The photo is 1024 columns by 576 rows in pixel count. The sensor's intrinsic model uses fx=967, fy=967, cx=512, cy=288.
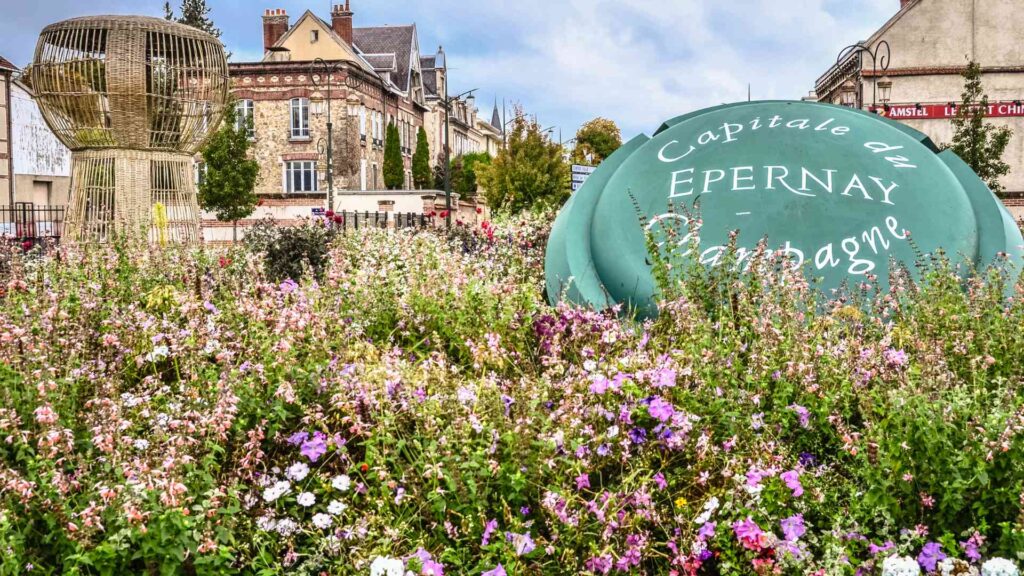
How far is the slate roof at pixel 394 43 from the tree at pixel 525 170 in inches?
851

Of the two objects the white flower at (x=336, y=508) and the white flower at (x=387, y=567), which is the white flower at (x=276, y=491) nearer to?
the white flower at (x=336, y=508)

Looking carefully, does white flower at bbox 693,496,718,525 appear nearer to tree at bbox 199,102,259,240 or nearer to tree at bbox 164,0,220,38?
tree at bbox 199,102,259,240

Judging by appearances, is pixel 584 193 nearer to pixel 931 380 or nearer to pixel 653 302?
pixel 653 302

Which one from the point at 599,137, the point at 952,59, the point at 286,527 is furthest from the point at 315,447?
the point at 599,137

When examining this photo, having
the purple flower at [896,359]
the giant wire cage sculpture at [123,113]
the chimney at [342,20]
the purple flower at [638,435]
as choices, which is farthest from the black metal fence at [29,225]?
the chimney at [342,20]

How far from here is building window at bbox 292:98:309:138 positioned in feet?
163

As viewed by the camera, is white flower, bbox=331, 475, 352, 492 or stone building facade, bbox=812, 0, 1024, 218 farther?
stone building facade, bbox=812, 0, 1024, 218

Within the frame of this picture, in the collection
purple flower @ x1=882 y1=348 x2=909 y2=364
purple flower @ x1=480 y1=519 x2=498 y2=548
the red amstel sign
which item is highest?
the red amstel sign

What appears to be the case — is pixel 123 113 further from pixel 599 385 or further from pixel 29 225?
pixel 29 225

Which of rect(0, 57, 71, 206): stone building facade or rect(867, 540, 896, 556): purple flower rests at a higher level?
rect(0, 57, 71, 206): stone building facade

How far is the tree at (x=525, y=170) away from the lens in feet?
126

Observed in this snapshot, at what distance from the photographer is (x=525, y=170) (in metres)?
38.4

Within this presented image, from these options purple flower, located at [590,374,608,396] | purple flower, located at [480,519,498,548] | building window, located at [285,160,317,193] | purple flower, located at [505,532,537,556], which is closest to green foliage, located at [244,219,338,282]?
purple flower, located at [590,374,608,396]

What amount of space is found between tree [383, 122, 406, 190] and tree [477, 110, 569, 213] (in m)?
13.1
